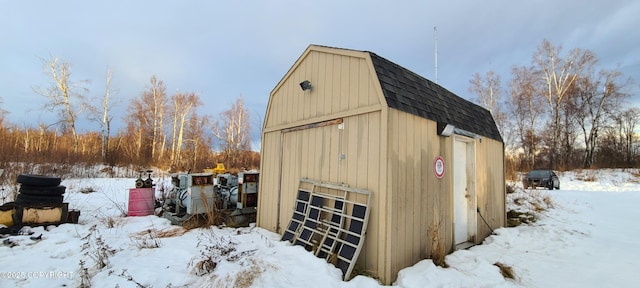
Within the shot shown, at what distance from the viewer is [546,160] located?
2116cm

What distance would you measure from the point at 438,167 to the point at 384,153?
4.54ft

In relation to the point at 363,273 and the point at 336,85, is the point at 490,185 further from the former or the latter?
the point at 336,85

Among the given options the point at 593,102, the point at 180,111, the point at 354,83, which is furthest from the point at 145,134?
the point at 593,102

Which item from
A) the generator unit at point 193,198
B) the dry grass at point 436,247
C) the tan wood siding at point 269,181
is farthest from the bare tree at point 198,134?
the dry grass at point 436,247

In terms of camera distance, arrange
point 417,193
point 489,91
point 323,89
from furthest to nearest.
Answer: point 489,91 < point 323,89 < point 417,193

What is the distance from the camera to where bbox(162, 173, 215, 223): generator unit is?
18.6 feet

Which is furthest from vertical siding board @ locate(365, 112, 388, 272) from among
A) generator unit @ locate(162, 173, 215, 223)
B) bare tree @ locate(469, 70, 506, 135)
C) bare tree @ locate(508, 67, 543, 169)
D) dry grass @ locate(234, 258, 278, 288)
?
bare tree @ locate(508, 67, 543, 169)

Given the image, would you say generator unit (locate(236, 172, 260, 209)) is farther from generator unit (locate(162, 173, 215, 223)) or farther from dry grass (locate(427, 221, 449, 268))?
dry grass (locate(427, 221, 449, 268))

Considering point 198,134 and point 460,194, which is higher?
point 198,134

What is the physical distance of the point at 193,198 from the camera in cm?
569

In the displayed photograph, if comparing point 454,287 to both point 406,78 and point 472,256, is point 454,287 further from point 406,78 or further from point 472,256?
point 406,78

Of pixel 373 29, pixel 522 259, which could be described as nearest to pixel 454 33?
pixel 373 29

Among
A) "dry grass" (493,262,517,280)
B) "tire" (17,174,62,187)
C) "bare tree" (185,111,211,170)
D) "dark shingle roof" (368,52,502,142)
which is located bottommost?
"dry grass" (493,262,517,280)

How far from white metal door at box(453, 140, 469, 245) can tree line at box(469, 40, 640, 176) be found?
55.3 ft
